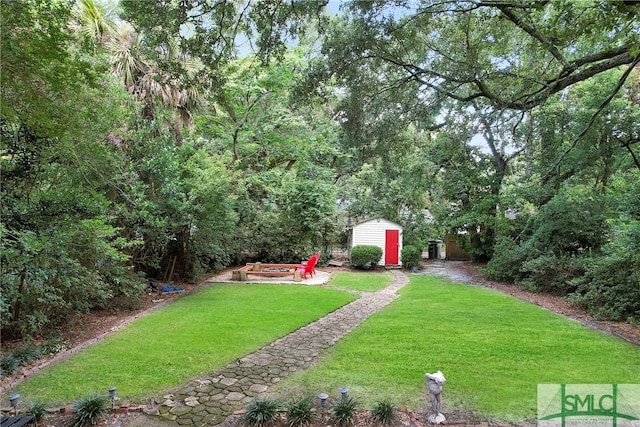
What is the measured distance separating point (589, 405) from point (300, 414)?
3.06 metres

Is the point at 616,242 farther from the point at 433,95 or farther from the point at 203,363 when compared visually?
the point at 203,363

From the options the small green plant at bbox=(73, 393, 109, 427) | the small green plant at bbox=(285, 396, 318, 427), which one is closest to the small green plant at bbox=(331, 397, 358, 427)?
the small green plant at bbox=(285, 396, 318, 427)

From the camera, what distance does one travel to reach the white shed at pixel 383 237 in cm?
1805

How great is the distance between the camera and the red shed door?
18078 mm

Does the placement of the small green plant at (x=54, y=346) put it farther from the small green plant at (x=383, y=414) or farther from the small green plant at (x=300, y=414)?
the small green plant at (x=383, y=414)

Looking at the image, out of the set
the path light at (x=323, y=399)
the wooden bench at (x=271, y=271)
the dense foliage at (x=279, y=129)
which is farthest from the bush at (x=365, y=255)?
the path light at (x=323, y=399)

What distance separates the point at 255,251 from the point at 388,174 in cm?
955

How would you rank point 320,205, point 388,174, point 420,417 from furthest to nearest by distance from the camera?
1. point 320,205
2. point 388,174
3. point 420,417

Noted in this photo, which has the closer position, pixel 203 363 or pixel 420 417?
pixel 420 417

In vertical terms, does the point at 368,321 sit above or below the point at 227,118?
below

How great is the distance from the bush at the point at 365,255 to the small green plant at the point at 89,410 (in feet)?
45.8

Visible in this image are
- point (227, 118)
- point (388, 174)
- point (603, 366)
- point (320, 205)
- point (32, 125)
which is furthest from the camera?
point (320, 205)

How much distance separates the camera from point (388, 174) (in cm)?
901

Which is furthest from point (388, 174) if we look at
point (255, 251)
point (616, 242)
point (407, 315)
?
point (255, 251)
